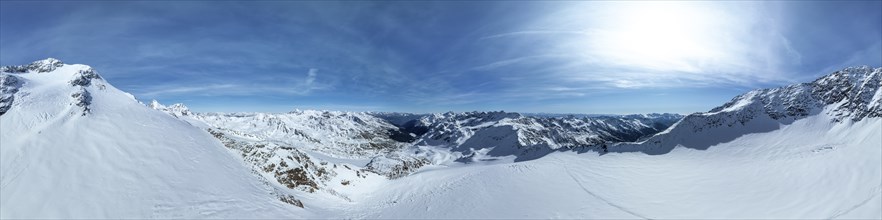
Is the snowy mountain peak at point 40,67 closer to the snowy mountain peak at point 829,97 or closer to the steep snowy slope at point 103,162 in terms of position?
the steep snowy slope at point 103,162

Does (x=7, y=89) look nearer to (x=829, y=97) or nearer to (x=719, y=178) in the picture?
(x=719, y=178)

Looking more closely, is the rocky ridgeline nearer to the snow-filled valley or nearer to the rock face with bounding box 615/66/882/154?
the snow-filled valley

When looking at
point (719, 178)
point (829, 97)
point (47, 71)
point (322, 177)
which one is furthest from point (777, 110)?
point (47, 71)

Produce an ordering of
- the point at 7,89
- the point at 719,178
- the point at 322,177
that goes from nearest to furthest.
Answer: the point at 7,89 → the point at 719,178 → the point at 322,177

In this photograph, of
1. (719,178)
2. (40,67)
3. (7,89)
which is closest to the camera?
(7,89)

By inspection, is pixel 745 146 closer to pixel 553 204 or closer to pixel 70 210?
pixel 553 204

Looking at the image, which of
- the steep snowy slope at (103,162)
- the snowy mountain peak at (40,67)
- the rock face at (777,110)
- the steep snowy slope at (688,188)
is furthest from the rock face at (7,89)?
the rock face at (777,110)

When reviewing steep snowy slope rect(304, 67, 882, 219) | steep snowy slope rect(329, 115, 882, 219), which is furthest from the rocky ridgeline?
steep snowy slope rect(329, 115, 882, 219)

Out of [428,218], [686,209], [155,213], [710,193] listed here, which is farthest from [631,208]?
[155,213]
